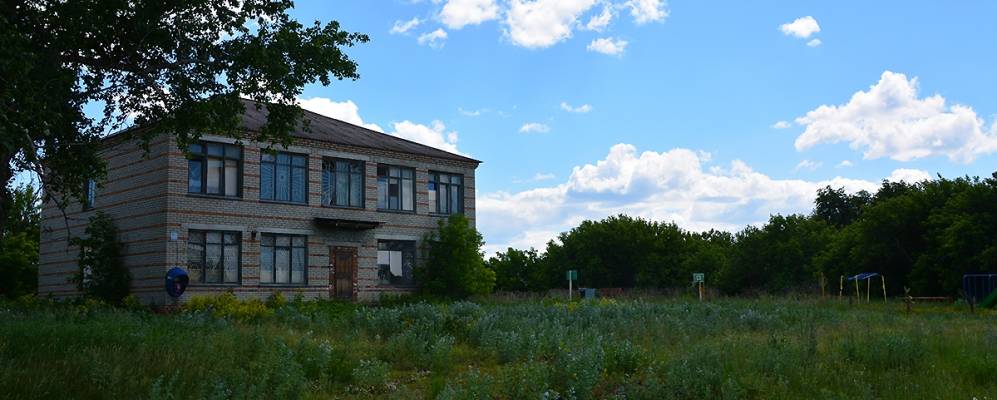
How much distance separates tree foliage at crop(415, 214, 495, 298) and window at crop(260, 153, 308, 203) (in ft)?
20.6

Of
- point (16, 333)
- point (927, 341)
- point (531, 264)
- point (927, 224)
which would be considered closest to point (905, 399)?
point (927, 341)

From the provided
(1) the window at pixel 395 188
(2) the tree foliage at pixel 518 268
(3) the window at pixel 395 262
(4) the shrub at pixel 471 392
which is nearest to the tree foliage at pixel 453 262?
(3) the window at pixel 395 262

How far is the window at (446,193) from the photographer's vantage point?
38.8m

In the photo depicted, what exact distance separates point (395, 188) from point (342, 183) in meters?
2.66

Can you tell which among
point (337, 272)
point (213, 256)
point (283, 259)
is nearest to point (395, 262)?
point (337, 272)

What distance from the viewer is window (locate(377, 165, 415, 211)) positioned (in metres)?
36.8

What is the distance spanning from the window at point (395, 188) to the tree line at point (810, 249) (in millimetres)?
20180

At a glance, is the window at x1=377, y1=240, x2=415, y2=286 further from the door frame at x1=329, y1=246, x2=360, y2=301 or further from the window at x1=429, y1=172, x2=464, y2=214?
the window at x1=429, y1=172, x2=464, y2=214

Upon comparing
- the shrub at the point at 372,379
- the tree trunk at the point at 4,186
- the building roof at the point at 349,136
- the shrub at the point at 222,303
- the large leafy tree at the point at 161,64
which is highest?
the building roof at the point at 349,136

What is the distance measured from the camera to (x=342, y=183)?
35.5 m

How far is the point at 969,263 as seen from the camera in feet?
121

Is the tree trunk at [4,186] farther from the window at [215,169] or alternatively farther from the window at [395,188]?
the window at [395,188]

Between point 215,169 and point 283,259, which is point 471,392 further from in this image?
point 283,259

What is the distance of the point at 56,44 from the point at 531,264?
61319 millimetres
